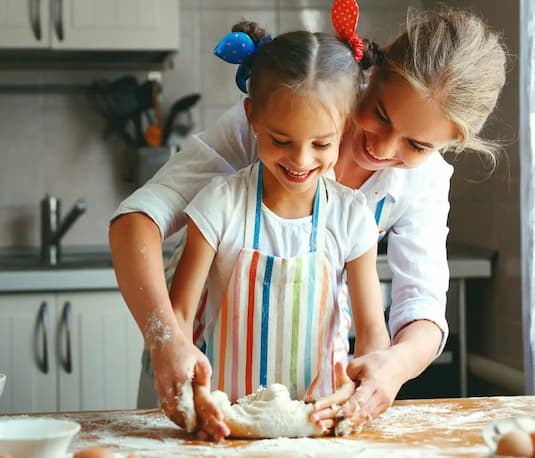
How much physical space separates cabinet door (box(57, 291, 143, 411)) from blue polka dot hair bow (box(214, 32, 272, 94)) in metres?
1.25

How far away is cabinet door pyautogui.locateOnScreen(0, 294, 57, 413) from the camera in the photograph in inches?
95.4

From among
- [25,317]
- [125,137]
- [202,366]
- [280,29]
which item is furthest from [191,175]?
[280,29]

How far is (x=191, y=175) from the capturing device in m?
1.41

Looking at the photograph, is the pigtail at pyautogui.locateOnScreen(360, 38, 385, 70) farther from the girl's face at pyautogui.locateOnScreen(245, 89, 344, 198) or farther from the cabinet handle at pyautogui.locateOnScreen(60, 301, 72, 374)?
the cabinet handle at pyautogui.locateOnScreen(60, 301, 72, 374)

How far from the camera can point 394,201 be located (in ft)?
4.98

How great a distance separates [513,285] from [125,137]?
1335mm

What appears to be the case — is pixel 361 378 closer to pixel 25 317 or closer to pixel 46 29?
pixel 25 317

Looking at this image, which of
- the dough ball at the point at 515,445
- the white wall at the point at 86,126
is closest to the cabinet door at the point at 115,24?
the white wall at the point at 86,126

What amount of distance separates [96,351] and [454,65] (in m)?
1.53

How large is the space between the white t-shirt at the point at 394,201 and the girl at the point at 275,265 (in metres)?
0.06

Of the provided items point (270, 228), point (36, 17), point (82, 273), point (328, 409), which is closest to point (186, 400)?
point (328, 409)

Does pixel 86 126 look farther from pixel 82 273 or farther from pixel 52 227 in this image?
pixel 82 273

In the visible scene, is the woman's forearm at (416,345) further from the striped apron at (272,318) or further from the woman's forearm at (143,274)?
the woman's forearm at (143,274)

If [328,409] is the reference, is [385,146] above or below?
above
